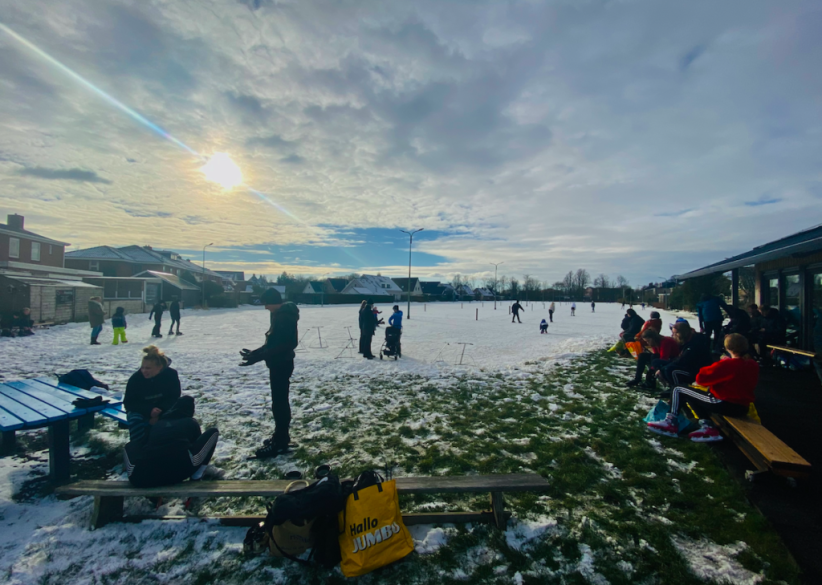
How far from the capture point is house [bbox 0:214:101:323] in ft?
63.7

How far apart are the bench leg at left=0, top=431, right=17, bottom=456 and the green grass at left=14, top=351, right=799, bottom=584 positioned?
253cm

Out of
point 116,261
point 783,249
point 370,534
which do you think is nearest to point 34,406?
point 370,534

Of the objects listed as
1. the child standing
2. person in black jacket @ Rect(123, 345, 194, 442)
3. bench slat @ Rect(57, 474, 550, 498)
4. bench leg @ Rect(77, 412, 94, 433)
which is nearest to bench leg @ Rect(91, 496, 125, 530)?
bench slat @ Rect(57, 474, 550, 498)

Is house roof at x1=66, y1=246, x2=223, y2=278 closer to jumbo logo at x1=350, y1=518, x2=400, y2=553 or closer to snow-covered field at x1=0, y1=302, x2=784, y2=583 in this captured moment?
snow-covered field at x1=0, y1=302, x2=784, y2=583

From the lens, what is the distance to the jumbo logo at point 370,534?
2.75 m

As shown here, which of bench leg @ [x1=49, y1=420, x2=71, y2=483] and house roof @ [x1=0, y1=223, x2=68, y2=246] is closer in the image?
bench leg @ [x1=49, y1=420, x2=71, y2=483]

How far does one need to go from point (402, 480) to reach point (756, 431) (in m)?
4.00

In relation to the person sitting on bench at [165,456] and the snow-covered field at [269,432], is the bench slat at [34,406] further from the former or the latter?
the person sitting on bench at [165,456]

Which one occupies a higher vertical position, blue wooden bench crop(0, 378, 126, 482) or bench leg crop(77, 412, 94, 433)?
blue wooden bench crop(0, 378, 126, 482)

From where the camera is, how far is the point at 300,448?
488cm

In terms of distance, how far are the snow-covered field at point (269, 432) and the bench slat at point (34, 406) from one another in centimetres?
70

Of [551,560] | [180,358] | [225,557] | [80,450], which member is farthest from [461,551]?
[180,358]

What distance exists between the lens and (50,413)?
4.02m

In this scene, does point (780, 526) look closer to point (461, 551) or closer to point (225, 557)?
point (461, 551)
